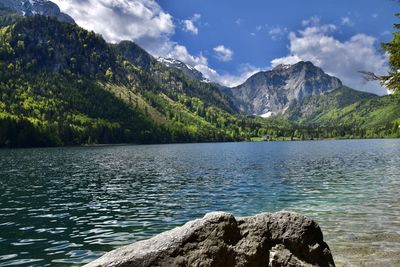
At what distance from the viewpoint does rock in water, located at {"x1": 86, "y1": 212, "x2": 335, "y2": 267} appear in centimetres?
1165

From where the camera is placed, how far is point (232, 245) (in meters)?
13.2

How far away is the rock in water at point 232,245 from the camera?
11.6 metres

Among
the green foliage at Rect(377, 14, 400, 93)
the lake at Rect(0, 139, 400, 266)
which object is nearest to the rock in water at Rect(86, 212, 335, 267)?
the lake at Rect(0, 139, 400, 266)

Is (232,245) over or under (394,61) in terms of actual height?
under

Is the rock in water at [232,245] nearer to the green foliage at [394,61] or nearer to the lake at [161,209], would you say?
the lake at [161,209]

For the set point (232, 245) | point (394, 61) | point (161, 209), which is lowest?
point (161, 209)

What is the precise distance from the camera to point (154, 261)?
11.5m

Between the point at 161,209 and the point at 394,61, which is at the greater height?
the point at 394,61

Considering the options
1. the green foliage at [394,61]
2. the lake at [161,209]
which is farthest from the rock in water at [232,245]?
the green foliage at [394,61]

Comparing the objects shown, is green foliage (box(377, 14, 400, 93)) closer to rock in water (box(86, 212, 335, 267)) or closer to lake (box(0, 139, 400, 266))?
lake (box(0, 139, 400, 266))

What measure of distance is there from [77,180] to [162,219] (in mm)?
38772

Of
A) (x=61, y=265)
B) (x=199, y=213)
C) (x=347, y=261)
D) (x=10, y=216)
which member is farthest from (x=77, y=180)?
(x=347, y=261)

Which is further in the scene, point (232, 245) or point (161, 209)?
point (161, 209)

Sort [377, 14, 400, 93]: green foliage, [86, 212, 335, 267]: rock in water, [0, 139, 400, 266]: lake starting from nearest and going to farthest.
Result: [86, 212, 335, 267]: rock in water
[0, 139, 400, 266]: lake
[377, 14, 400, 93]: green foliage
